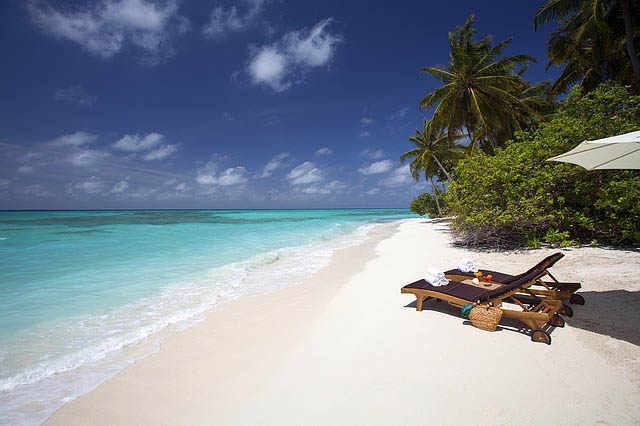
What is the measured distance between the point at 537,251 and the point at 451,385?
7214 mm

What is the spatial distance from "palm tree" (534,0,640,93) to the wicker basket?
12982 mm

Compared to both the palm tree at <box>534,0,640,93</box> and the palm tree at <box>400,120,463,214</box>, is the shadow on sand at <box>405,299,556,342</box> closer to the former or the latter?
the palm tree at <box>534,0,640,93</box>

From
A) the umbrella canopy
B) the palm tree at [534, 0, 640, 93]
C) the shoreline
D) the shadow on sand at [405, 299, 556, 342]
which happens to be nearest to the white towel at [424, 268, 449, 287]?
the shadow on sand at [405, 299, 556, 342]

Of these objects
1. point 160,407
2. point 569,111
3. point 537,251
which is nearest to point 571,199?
point 537,251

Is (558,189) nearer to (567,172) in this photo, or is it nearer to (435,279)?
(567,172)

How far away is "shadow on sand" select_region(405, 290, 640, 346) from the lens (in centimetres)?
311

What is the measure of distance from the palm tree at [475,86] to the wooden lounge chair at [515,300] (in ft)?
42.3

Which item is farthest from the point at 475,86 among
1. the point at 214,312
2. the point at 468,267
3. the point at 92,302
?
the point at 92,302

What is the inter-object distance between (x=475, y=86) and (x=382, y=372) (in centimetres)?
1662

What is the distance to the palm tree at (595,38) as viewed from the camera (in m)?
9.92

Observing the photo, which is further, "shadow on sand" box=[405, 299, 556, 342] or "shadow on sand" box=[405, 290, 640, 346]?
"shadow on sand" box=[405, 299, 556, 342]

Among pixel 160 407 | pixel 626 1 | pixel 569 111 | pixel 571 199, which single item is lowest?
pixel 160 407

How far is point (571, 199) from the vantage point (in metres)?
7.78

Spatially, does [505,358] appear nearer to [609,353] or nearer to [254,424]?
[609,353]
